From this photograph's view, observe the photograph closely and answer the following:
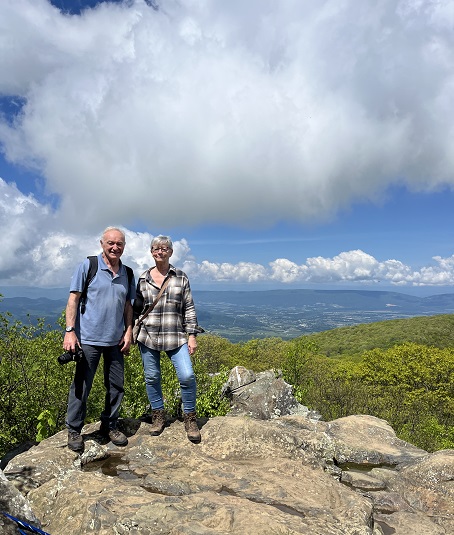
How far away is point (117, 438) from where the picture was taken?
7422 mm

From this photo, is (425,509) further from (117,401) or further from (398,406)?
(398,406)

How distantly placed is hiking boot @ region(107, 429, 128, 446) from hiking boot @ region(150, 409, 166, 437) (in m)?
0.60

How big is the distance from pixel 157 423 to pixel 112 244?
3.93 meters

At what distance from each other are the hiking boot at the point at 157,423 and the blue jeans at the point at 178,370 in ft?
1.13

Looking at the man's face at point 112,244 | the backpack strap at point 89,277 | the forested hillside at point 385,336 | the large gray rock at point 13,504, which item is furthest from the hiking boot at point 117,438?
the forested hillside at point 385,336

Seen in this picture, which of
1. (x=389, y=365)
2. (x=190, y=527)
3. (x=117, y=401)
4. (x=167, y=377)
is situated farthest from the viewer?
(x=389, y=365)

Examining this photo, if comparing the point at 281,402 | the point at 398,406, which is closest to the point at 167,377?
the point at 281,402

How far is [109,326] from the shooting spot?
6992 mm

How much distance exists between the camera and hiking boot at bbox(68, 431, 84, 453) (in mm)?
6912

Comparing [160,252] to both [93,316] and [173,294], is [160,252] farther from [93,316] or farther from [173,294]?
[93,316]

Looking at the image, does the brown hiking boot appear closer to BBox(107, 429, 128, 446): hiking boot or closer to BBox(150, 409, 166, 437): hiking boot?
BBox(150, 409, 166, 437): hiking boot

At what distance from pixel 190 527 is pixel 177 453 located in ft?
8.20

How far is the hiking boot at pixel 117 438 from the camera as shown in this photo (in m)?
7.43

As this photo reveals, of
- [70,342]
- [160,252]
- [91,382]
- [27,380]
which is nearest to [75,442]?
[91,382]
